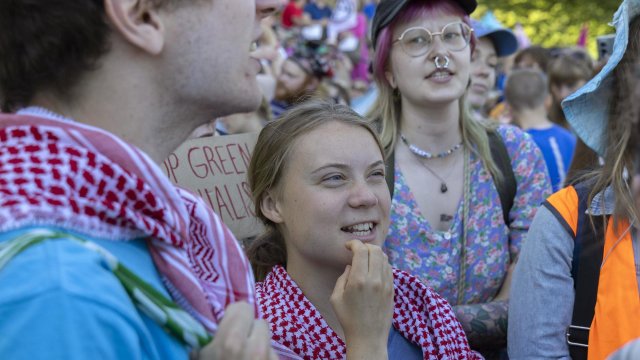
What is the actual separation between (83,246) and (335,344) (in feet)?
3.86

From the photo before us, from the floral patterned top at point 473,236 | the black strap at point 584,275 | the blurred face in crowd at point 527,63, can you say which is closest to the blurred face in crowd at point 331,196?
the black strap at point 584,275

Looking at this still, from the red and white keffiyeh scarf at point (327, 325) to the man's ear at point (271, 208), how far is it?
0.15 metres

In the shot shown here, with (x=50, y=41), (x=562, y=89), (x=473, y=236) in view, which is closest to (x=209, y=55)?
(x=50, y=41)

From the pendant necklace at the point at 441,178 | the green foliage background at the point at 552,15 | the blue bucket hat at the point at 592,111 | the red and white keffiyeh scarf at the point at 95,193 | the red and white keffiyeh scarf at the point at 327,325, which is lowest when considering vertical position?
the red and white keffiyeh scarf at the point at 327,325

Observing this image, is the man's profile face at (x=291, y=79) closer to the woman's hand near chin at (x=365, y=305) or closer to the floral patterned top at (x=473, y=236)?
the floral patterned top at (x=473, y=236)

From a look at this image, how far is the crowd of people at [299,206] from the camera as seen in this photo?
119cm

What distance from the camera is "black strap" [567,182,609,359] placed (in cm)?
232

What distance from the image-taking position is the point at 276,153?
96.7 inches

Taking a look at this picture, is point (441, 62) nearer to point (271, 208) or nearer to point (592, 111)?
point (592, 111)

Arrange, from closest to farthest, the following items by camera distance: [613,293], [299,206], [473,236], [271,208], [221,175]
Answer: [613,293] → [299,206] → [271,208] → [221,175] → [473,236]

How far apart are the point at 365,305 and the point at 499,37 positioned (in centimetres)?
388

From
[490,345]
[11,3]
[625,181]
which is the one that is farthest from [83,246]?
[490,345]

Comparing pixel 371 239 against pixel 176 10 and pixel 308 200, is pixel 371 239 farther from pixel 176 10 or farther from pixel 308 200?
pixel 176 10

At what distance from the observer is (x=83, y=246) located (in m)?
1.16
